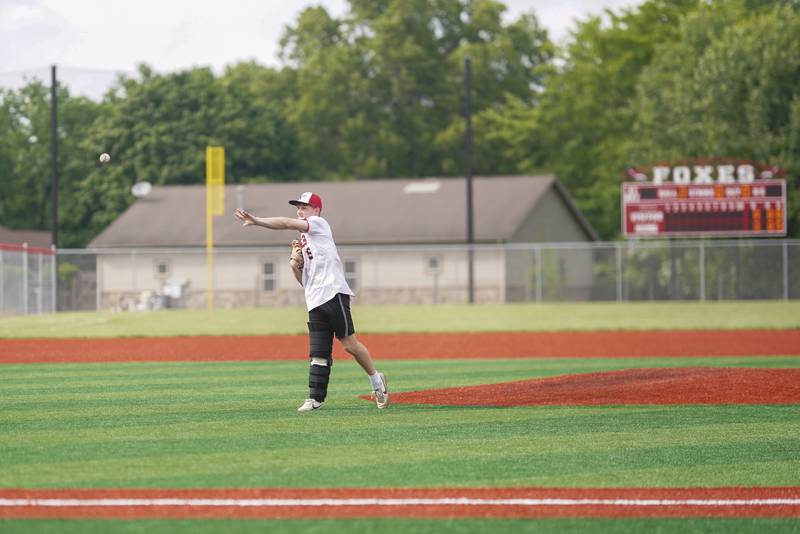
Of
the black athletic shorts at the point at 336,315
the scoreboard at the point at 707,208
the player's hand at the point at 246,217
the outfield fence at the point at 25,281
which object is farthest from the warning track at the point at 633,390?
the outfield fence at the point at 25,281

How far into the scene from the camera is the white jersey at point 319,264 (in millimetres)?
11297

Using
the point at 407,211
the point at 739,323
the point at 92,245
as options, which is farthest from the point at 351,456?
the point at 92,245

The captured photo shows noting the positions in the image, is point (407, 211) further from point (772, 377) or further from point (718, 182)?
point (772, 377)

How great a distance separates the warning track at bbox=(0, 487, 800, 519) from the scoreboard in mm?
28828

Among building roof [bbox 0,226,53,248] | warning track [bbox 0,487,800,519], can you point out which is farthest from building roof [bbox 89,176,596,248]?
warning track [bbox 0,487,800,519]

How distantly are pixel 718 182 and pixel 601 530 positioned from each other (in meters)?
30.6

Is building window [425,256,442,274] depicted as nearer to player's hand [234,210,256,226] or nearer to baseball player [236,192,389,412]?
baseball player [236,192,389,412]

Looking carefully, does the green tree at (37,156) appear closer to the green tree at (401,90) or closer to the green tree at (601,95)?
the green tree at (401,90)

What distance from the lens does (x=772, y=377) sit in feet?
49.6

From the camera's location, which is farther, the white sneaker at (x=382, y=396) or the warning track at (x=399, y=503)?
the white sneaker at (x=382, y=396)

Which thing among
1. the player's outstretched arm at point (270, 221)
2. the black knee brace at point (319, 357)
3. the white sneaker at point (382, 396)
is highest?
the player's outstretched arm at point (270, 221)

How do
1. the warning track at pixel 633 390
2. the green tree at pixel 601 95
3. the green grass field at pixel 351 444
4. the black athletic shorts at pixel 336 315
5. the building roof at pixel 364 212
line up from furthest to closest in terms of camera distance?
1. the green tree at pixel 601 95
2. the building roof at pixel 364 212
3. the warning track at pixel 633 390
4. the black athletic shorts at pixel 336 315
5. the green grass field at pixel 351 444

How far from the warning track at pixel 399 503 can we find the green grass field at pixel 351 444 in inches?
7.2

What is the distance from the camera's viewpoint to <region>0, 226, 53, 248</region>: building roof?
61594 mm
